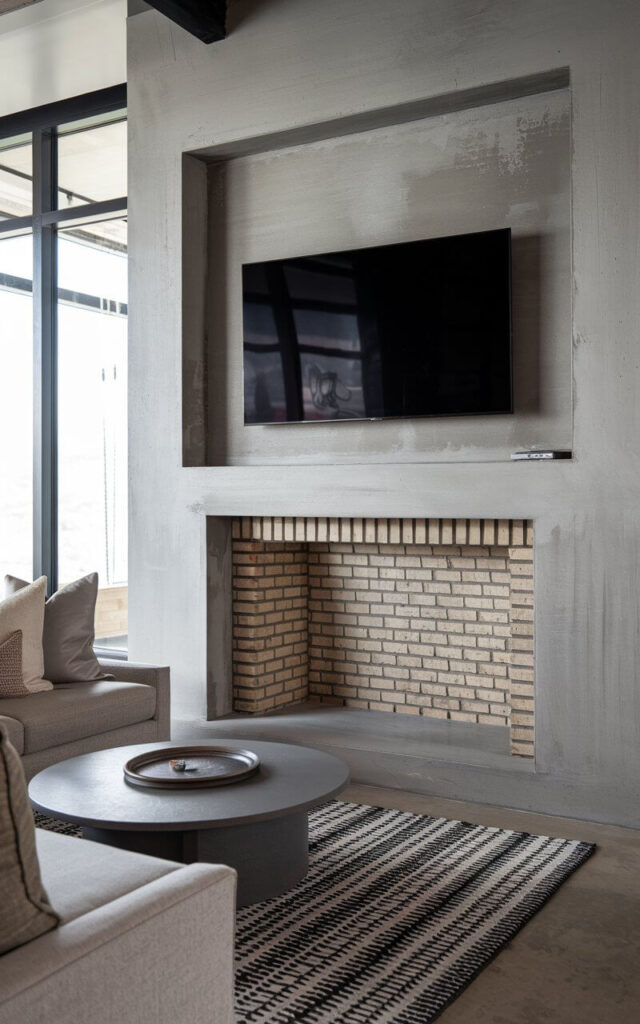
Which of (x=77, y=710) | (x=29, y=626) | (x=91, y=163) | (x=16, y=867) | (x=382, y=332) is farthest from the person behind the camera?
(x=91, y=163)

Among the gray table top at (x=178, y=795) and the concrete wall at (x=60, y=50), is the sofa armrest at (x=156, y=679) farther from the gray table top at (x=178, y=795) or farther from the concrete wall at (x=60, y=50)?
the concrete wall at (x=60, y=50)

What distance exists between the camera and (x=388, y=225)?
4.20 metres

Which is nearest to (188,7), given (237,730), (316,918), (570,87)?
(570,87)

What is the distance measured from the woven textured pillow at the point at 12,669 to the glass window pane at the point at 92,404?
1615mm

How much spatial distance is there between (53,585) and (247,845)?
311 cm

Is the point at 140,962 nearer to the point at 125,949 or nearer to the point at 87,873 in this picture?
the point at 125,949

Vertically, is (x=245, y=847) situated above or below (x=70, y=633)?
below

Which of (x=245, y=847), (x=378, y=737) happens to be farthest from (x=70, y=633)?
(x=245, y=847)

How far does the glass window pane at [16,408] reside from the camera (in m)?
5.74

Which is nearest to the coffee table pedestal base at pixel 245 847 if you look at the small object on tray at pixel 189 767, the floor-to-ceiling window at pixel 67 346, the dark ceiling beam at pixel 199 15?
the small object on tray at pixel 189 767

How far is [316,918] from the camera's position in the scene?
269cm

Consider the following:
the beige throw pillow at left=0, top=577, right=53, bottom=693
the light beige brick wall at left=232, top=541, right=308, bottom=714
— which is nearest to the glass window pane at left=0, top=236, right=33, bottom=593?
the light beige brick wall at left=232, top=541, right=308, bottom=714

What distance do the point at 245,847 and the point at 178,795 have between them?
0.82 ft

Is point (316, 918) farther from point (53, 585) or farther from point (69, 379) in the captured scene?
point (69, 379)
